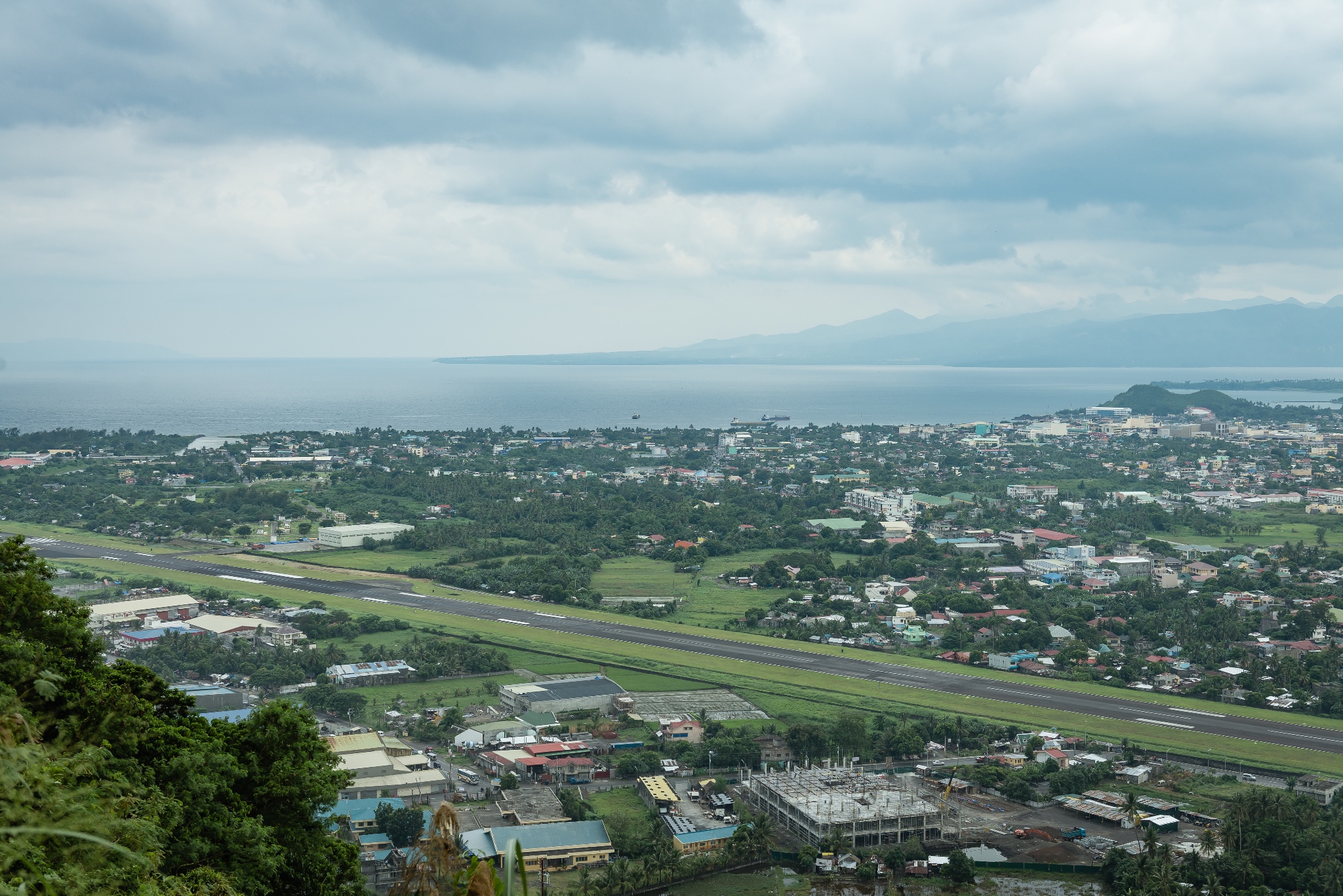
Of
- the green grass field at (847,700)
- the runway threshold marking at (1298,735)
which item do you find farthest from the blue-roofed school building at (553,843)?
the runway threshold marking at (1298,735)

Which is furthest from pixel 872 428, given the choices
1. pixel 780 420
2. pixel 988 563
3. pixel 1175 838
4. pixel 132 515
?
pixel 1175 838

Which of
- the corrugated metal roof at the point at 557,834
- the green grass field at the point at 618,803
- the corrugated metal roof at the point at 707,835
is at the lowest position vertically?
the green grass field at the point at 618,803

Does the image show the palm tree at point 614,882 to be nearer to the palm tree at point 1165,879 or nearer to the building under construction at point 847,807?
the building under construction at point 847,807

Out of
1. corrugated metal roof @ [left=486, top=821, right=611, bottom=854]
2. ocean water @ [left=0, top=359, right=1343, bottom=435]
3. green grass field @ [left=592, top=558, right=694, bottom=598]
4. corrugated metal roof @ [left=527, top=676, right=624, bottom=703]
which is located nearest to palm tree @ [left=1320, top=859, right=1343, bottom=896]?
corrugated metal roof @ [left=486, top=821, right=611, bottom=854]

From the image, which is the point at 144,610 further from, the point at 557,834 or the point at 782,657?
the point at 557,834

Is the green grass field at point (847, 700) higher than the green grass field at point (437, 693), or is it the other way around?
the green grass field at point (437, 693)

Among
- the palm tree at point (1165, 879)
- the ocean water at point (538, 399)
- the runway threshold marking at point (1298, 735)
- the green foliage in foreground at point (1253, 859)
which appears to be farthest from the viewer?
the ocean water at point (538, 399)
